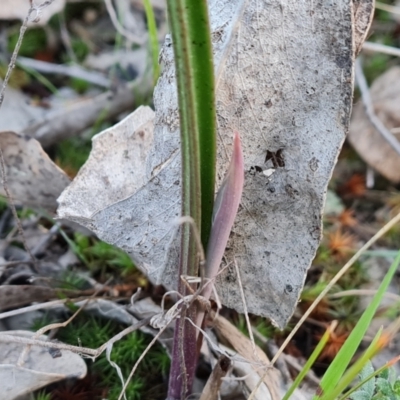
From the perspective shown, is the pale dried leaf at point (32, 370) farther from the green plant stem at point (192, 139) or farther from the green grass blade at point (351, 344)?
the green grass blade at point (351, 344)

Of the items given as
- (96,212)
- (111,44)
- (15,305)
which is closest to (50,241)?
(15,305)

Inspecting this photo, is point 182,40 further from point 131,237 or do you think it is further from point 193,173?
point 131,237

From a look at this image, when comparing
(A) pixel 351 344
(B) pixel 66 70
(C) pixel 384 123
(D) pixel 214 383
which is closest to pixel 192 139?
(A) pixel 351 344

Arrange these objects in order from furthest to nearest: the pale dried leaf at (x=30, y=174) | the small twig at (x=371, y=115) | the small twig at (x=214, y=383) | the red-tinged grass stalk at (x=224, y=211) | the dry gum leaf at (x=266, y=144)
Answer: the small twig at (x=371, y=115) < the pale dried leaf at (x=30, y=174) < the small twig at (x=214, y=383) < the dry gum leaf at (x=266, y=144) < the red-tinged grass stalk at (x=224, y=211)

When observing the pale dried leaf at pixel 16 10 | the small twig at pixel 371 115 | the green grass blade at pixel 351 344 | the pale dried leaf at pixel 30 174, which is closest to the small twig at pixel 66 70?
the pale dried leaf at pixel 16 10

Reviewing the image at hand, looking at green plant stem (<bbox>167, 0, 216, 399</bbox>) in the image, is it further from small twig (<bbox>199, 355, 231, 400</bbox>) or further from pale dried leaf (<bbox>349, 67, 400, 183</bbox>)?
pale dried leaf (<bbox>349, 67, 400, 183</bbox>)

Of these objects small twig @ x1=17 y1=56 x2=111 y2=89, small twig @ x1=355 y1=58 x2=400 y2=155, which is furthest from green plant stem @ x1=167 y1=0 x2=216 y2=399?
small twig @ x1=17 y1=56 x2=111 y2=89

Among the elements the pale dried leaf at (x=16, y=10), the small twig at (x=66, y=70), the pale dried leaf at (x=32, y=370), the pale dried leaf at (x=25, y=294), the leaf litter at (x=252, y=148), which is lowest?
the pale dried leaf at (x=32, y=370)
